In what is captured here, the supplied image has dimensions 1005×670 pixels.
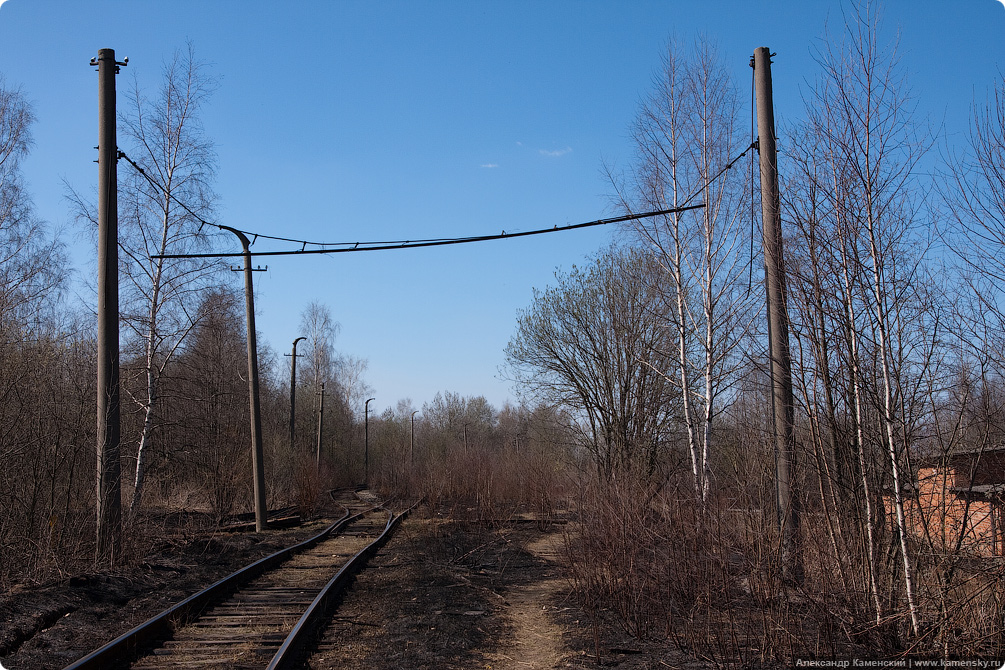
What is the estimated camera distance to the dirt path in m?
6.57

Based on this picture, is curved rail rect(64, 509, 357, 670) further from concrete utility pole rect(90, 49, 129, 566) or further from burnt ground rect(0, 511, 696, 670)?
concrete utility pole rect(90, 49, 129, 566)

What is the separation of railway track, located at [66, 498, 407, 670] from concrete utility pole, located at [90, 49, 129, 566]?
198 cm

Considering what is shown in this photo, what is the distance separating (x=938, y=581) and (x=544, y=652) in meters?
3.64

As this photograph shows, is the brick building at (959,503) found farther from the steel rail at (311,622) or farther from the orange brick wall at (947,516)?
the steel rail at (311,622)

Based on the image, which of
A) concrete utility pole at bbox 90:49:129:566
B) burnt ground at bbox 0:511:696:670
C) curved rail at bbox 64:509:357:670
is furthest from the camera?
concrete utility pole at bbox 90:49:129:566

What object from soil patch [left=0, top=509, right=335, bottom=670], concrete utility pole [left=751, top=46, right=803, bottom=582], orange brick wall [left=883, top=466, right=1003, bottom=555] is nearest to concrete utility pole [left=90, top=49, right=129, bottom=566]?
soil patch [left=0, top=509, right=335, bottom=670]

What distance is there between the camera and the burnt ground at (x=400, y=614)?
6.39 m

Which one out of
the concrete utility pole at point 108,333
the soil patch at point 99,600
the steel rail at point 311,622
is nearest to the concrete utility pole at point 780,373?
the steel rail at point 311,622

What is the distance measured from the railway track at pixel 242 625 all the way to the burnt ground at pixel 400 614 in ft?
1.01

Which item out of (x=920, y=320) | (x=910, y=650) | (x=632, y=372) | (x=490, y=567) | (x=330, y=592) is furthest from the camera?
(x=632, y=372)

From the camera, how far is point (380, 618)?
8188 mm

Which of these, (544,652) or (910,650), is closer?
(910,650)

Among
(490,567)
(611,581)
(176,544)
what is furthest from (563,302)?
(611,581)

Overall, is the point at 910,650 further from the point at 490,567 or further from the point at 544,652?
the point at 490,567
